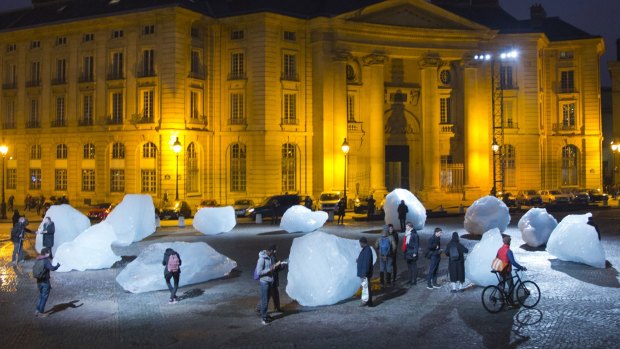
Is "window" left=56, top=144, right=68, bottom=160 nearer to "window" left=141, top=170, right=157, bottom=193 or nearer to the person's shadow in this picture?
"window" left=141, top=170, right=157, bottom=193

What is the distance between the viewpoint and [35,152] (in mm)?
60094

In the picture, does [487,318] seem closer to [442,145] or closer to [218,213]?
[218,213]

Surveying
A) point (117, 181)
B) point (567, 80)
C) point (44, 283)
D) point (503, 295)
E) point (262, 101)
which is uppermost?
point (567, 80)

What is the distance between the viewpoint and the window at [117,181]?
55.2m

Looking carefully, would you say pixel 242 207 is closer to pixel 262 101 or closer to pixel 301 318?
pixel 262 101

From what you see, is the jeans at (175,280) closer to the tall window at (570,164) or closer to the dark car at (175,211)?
the dark car at (175,211)

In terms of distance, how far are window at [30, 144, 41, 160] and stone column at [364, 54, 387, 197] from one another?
29659mm

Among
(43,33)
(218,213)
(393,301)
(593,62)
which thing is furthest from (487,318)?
(593,62)

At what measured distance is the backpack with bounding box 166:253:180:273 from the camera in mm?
17672

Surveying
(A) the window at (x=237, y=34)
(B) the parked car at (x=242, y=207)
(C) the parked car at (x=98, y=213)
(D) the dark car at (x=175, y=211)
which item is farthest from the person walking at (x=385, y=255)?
(A) the window at (x=237, y=34)

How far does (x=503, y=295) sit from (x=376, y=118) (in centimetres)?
4243

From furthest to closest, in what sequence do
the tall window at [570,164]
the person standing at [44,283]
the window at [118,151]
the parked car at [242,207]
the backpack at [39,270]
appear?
the tall window at [570,164], the window at [118,151], the parked car at [242,207], the person standing at [44,283], the backpack at [39,270]

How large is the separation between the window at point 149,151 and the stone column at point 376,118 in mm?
18315

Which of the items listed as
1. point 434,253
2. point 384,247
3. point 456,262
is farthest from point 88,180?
point 456,262
